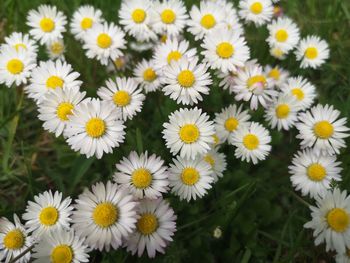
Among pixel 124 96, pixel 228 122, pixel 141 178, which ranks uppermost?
pixel 228 122

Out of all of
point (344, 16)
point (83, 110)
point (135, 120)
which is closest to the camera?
point (83, 110)

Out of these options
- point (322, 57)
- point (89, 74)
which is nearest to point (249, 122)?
point (322, 57)

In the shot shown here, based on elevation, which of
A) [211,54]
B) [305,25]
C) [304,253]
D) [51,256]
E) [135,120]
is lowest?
[51,256]

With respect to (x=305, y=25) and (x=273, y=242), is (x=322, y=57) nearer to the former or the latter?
(x=305, y=25)

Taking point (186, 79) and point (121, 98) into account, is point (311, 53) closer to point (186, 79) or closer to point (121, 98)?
point (186, 79)

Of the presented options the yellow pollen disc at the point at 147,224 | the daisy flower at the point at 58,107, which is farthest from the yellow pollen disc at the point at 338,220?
the daisy flower at the point at 58,107

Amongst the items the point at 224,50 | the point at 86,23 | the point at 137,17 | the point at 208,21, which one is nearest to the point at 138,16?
the point at 137,17

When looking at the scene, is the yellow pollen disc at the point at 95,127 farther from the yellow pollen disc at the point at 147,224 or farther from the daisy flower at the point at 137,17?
the daisy flower at the point at 137,17
